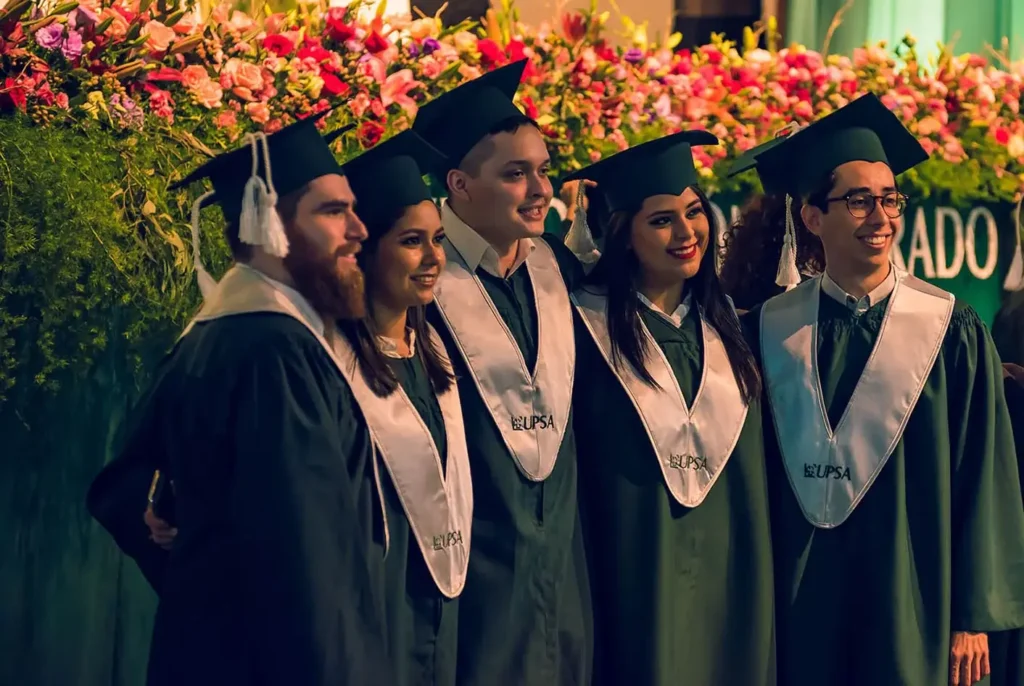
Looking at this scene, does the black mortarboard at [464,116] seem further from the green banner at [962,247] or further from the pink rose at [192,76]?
the green banner at [962,247]

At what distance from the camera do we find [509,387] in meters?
2.98

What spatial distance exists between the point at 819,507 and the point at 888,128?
0.96 m

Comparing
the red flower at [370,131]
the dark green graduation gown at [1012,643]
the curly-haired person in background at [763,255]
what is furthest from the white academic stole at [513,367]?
the dark green graduation gown at [1012,643]

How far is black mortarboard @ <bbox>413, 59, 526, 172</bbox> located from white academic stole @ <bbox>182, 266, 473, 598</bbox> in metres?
A: 0.63

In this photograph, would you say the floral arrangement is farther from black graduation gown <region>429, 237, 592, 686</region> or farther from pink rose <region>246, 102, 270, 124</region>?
black graduation gown <region>429, 237, 592, 686</region>

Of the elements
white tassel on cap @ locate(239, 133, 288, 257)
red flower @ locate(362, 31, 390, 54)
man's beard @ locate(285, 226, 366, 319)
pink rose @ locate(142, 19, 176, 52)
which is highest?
red flower @ locate(362, 31, 390, 54)

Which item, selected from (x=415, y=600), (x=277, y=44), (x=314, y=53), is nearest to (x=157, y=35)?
(x=277, y=44)

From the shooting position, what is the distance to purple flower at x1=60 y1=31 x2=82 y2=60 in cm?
324

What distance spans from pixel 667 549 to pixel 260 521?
113cm

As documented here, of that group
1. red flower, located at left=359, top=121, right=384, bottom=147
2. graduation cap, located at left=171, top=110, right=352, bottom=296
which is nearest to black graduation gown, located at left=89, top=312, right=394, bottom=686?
graduation cap, located at left=171, top=110, right=352, bottom=296

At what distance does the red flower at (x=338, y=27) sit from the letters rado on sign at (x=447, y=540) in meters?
1.63

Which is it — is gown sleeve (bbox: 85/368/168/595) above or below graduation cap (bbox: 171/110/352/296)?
below

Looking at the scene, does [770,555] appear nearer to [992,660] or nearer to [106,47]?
[992,660]

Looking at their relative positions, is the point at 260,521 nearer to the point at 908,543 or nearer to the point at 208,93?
the point at 208,93
